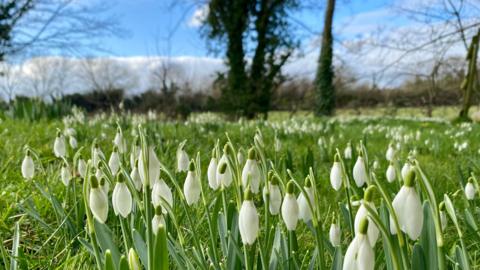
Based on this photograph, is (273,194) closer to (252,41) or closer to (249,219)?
(249,219)

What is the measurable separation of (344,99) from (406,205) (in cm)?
2457

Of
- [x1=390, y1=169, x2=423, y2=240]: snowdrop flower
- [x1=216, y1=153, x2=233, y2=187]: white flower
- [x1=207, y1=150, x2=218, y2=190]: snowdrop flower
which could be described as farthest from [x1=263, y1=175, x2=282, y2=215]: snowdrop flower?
[x1=390, y1=169, x2=423, y2=240]: snowdrop flower

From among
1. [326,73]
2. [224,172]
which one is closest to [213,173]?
[224,172]

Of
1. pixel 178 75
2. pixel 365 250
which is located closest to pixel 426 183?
pixel 365 250

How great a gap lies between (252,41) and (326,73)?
12.4 ft

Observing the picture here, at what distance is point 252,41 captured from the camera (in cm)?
1798

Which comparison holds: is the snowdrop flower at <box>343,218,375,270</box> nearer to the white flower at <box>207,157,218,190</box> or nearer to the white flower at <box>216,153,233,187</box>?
the white flower at <box>216,153,233,187</box>

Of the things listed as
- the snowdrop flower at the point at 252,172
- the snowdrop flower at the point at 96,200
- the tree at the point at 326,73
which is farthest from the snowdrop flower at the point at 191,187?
the tree at the point at 326,73

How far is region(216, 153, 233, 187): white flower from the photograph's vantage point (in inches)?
43.7

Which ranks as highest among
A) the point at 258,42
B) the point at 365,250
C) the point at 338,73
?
the point at 258,42

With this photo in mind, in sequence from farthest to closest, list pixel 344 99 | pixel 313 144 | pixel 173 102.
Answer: pixel 344 99 < pixel 173 102 < pixel 313 144

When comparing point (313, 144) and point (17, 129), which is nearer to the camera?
point (17, 129)

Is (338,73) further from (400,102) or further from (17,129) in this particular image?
(17,129)

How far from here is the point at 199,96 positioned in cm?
2134
